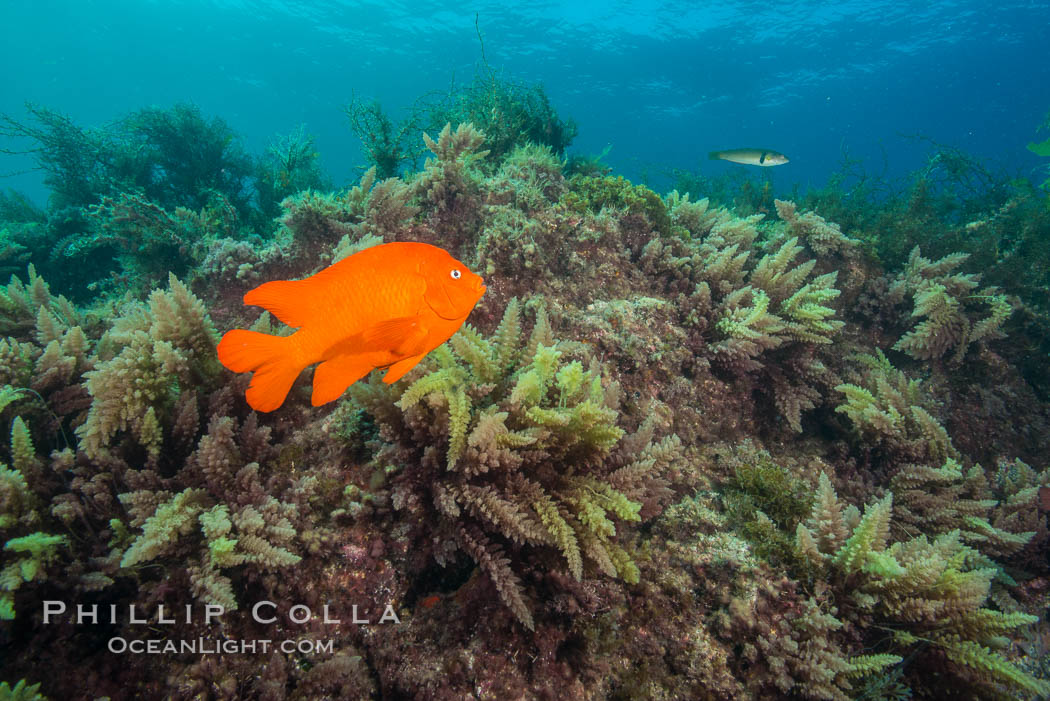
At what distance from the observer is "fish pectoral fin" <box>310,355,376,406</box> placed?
4.69 feet

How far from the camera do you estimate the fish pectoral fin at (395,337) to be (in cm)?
133

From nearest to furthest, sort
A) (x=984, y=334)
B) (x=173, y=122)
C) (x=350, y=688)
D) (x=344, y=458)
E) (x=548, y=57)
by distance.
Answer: (x=350, y=688) → (x=344, y=458) → (x=984, y=334) → (x=173, y=122) → (x=548, y=57)

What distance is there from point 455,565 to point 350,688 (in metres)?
0.71

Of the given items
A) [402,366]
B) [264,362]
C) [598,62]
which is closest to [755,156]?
[402,366]

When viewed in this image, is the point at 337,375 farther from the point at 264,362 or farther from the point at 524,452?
the point at 524,452

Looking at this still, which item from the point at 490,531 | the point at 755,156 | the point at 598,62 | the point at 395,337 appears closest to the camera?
the point at 395,337

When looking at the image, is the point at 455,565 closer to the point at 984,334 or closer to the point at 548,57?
the point at 984,334

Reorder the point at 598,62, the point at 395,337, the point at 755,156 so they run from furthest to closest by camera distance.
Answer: the point at 598,62 → the point at 755,156 → the point at 395,337

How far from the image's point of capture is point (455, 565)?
2.38 m

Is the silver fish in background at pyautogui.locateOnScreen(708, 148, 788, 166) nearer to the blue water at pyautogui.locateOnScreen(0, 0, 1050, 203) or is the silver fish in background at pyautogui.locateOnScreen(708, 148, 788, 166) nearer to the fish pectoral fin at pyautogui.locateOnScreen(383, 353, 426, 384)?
the fish pectoral fin at pyautogui.locateOnScreen(383, 353, 426, 384)

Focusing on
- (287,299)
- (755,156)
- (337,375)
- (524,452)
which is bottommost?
(524,452)

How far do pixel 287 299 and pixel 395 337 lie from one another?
442 millimetres

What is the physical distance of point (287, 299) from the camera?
145 cm

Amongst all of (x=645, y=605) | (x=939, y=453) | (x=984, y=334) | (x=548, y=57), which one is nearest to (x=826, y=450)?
(x=939, y=453)
